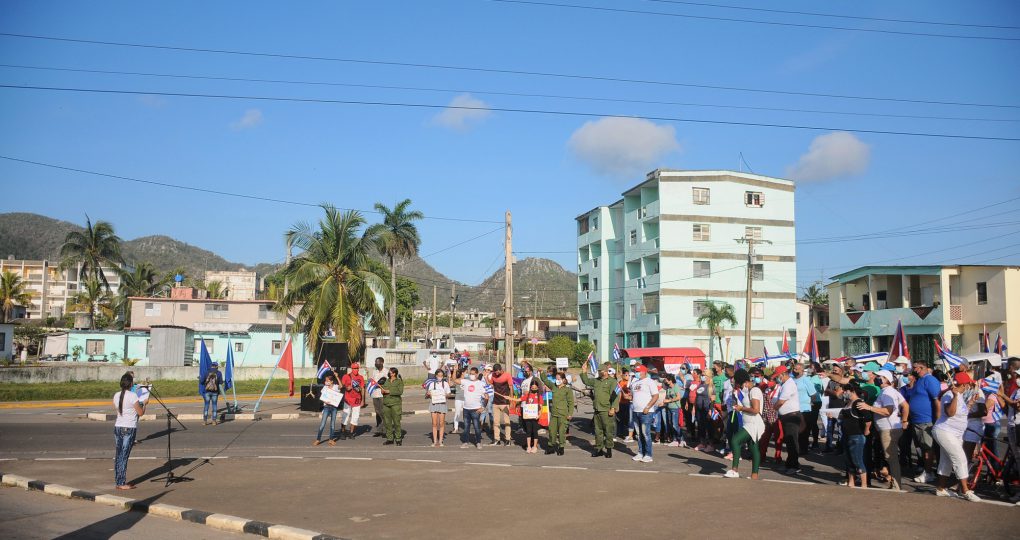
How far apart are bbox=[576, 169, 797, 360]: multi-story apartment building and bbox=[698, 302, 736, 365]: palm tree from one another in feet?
2.10

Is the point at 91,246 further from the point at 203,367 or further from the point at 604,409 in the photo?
the point at 604,409

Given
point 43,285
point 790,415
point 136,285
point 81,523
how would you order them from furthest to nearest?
point 43,285 < point 136,285 < point 790,415 < point 81,523

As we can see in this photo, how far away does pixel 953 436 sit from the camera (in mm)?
10672

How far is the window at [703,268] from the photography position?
59.4 metres

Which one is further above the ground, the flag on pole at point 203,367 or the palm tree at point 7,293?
the palm tree at point 7,293

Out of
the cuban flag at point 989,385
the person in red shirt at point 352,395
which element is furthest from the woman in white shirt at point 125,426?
the cuban flag at point 989,385

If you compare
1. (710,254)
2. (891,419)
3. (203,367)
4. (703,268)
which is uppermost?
(710,254)

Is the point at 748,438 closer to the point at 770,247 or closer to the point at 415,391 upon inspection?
the point at 415,391

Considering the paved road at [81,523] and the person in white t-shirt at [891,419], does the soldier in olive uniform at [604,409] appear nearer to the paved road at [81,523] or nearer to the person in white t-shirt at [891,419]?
the person in white t-shirt at [891,419]

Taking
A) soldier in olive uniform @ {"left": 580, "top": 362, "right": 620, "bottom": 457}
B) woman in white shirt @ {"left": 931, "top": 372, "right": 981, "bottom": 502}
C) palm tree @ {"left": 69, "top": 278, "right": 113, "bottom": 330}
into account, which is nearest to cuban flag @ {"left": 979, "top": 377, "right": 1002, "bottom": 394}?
woman in white shirt @ {"left": 931, "top": 372, "right": 981, "bottom": 502}

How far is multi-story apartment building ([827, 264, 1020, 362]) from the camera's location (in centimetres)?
4134

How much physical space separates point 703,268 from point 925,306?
17.6 meters

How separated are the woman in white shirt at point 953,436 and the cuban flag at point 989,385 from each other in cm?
112

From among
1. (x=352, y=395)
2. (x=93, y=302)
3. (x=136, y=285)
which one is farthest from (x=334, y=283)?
(x=136, y=285)
